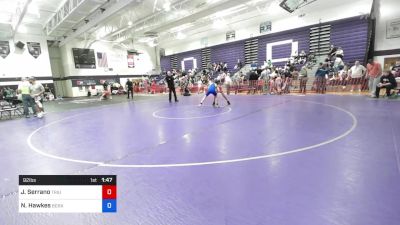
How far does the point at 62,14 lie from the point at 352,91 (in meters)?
17.6

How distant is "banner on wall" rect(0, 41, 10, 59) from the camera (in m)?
18.0

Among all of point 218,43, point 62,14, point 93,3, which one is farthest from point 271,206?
point 218,43

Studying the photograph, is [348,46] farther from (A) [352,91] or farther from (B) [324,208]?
(B) [324,208]

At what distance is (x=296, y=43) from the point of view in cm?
1617

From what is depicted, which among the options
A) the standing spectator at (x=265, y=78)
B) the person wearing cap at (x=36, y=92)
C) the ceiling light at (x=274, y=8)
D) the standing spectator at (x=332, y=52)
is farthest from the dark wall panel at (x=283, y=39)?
the person wearing cap at (x=36, y=92)

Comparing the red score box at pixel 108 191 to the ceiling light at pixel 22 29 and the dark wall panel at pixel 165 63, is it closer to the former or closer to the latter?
the ceiling light at pixel 22 29

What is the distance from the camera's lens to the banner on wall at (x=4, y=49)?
59.2 ft

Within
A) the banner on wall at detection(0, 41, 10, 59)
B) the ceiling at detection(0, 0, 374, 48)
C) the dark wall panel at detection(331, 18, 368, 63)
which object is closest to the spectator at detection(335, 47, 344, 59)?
the dark wall panel at detection(331, 18, 368, 63)

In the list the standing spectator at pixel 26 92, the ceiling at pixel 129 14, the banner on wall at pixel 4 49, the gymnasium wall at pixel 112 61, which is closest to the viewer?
the standing spectator at pixel 26 92

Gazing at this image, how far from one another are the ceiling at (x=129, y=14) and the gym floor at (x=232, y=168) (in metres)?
8.62

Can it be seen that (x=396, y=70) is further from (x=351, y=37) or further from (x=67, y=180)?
(x=67, y=180)

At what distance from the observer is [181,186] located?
2.75 m

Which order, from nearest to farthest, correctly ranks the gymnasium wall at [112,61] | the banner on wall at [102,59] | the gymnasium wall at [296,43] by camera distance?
the gymnasium wall at [296,43], the gymnasium wall at [112,61], the banner on wall at [102,59]
